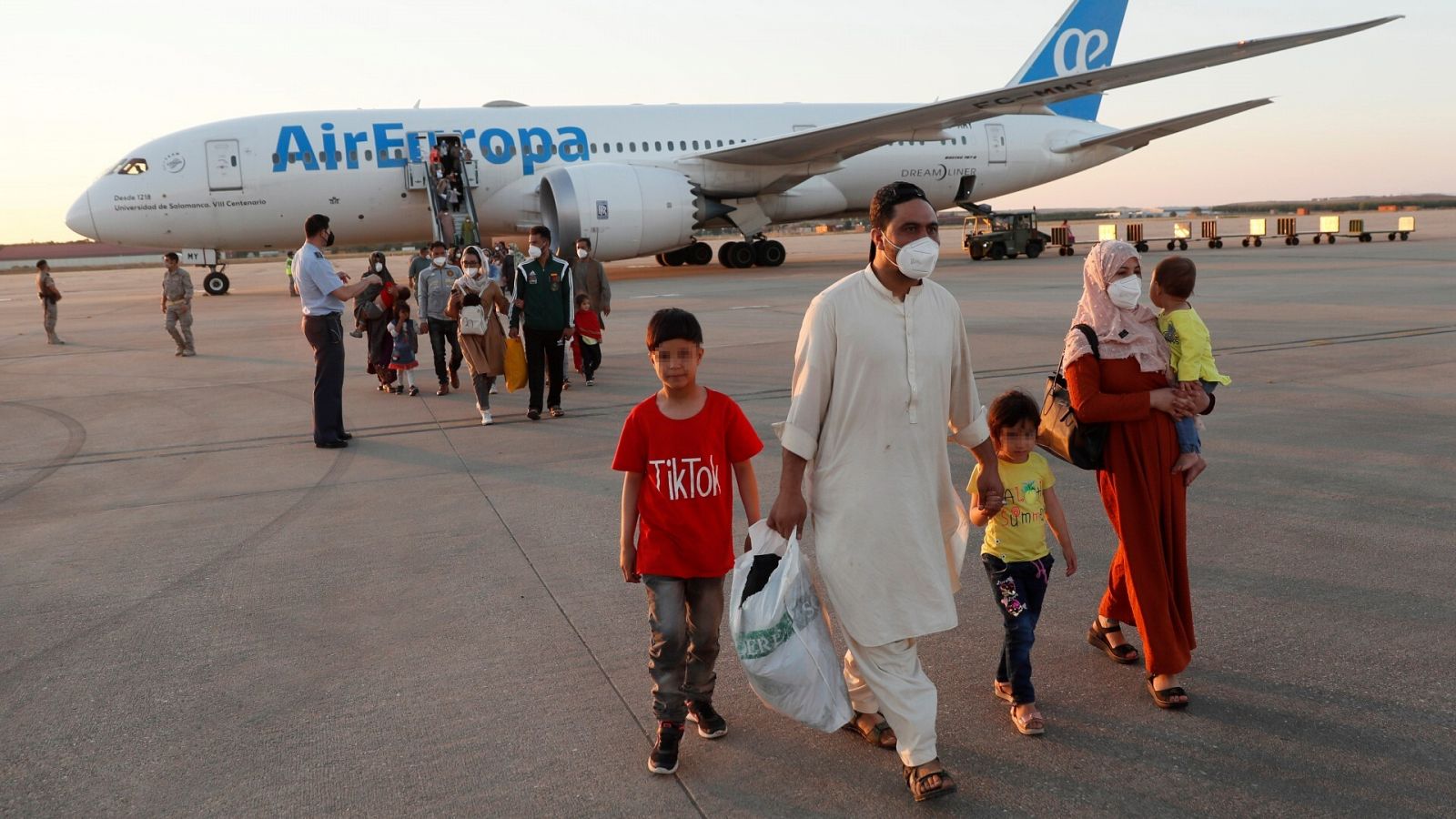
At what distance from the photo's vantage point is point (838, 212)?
2673 cm

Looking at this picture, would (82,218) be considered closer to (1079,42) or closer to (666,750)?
(666,750)

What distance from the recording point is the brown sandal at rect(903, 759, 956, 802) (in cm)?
308

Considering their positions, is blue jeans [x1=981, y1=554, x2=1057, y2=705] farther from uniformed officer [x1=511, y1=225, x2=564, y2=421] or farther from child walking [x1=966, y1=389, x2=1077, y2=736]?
uniformed officer [x1=511, y1=225, x2=564, y2=421]

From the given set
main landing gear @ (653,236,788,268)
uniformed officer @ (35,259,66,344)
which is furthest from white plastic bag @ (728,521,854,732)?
main landing gear @ (653,236,788,268)

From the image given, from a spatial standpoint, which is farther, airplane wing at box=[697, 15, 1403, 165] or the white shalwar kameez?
airplane wing at box=[697, 15, 1403, 165]

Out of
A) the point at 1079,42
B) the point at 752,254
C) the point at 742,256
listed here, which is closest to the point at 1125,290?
the point at 752,254

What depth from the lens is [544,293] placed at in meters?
8.97

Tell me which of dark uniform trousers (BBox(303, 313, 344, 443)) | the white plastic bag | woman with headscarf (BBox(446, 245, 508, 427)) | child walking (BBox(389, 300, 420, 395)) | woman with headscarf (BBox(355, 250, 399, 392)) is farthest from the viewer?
child walking (BBox(389, 300, 420, 395))

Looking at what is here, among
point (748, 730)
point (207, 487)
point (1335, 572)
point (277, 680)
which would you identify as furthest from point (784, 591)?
point (207, 487)

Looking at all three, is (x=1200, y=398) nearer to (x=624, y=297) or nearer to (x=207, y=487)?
(x=207, y=487)

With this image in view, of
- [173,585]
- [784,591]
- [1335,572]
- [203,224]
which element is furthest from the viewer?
[203,224]

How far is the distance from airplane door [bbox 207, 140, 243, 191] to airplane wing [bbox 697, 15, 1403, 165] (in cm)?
933

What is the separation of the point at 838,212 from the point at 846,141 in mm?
4810

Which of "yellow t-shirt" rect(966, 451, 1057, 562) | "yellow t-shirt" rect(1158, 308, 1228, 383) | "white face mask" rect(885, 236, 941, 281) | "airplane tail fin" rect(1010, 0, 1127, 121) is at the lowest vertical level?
"yellow t-shirt" rect(966, 451, 1057, 562)
